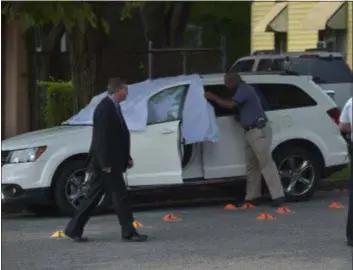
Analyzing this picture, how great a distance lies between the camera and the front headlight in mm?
10547

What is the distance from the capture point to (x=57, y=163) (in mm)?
10547

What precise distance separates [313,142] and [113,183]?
3742 millimetres

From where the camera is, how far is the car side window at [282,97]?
11.8 m

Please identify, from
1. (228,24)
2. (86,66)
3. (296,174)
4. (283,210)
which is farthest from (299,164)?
(228,24)

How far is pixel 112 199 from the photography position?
29.8 ft

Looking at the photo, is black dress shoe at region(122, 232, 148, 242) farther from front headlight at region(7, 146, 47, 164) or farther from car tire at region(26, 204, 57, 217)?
car tire at region(26, 204, 57, 217)

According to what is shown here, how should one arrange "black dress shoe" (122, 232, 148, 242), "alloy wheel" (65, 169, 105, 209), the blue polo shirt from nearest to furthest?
"black dress shoe" (122, 232, 148, 242), "alloy wheel" (65, 169, 105, 209), the blue polo shirt

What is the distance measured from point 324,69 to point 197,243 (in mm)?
9039

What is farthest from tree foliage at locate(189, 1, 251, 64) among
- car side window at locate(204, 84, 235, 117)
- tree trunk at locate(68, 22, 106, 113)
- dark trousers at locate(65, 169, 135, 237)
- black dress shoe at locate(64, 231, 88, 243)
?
black dress shoe at locate(64, 231, 88, 243)

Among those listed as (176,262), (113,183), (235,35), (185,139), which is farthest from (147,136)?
(235,35)

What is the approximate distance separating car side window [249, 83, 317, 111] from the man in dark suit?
3.17 meters

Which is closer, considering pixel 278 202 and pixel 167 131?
pixel 167 131

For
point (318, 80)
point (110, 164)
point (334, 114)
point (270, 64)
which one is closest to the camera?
point (110, 164)

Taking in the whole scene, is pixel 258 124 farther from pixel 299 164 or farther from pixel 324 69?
pixel 324 69
